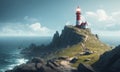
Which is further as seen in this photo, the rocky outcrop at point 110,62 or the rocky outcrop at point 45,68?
the rocky outcrop at point 45,68

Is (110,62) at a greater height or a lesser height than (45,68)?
greater

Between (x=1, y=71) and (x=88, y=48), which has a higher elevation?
(x=88, y=48)

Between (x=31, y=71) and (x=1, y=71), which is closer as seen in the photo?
(x=31, y=71)

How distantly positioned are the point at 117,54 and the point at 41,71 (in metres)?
34.8

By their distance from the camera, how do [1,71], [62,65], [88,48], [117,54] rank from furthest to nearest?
[88,48] < [1,71] < [62,65] < [117,54]

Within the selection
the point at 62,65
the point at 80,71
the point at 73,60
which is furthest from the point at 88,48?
the point at 80,71

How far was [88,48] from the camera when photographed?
7707 inches

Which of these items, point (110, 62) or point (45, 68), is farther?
point (45, 68)

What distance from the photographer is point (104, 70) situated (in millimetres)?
129000

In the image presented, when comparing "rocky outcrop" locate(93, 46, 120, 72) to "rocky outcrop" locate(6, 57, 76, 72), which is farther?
"rocky outcrop" locate(6, 57, 76, 72)

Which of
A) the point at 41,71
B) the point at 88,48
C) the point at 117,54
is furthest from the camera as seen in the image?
the point at 88,48

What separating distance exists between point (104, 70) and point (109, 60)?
15.8ft

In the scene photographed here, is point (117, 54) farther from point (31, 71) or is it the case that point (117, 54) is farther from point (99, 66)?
point (31, 71)

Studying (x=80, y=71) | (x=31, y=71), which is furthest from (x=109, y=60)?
(x=31, y=71)
